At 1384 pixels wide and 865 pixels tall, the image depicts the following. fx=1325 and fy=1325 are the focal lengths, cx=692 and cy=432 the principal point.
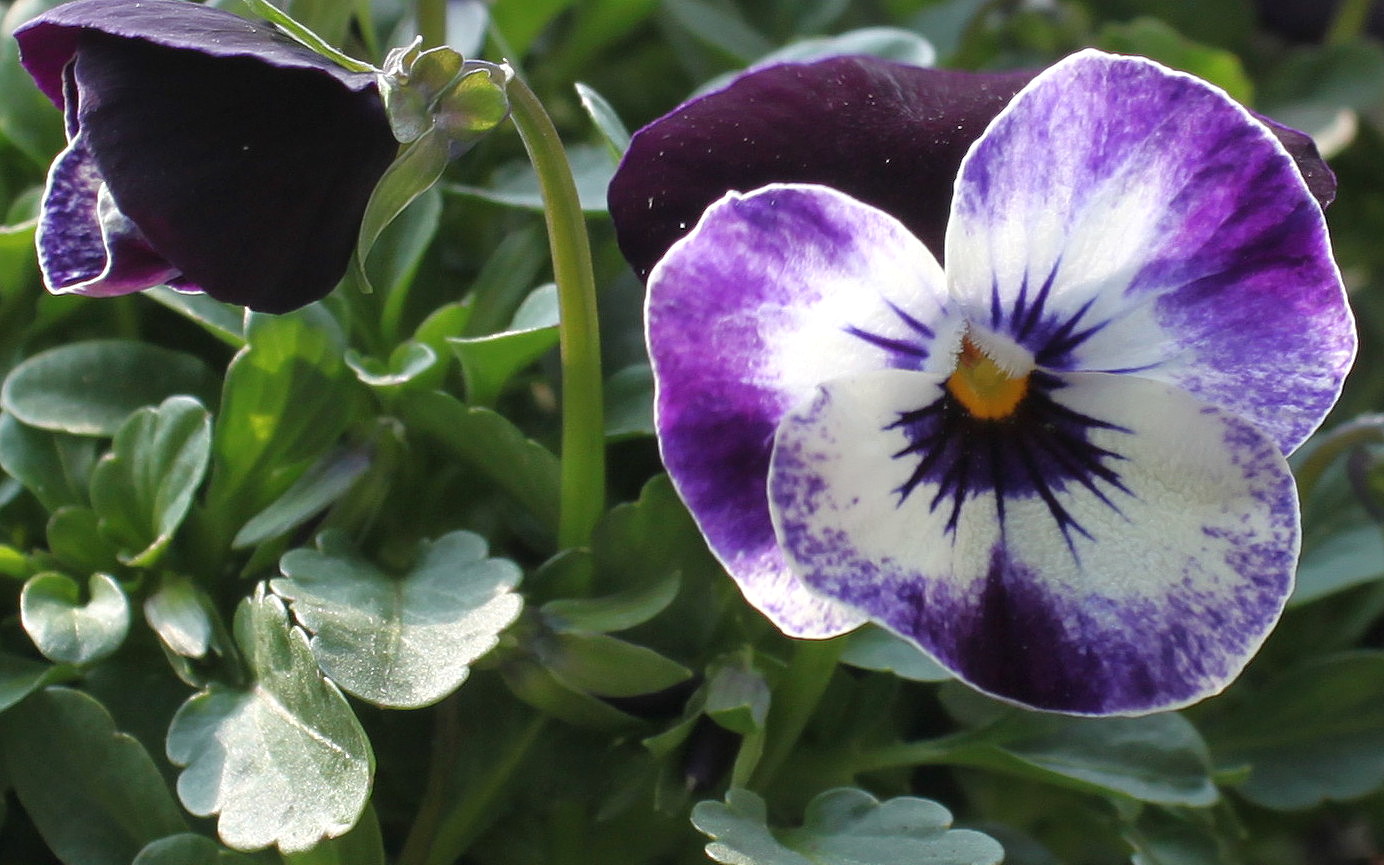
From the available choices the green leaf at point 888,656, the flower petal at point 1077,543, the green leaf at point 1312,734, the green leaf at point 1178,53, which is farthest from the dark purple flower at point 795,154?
the green leaf at point 1178,53

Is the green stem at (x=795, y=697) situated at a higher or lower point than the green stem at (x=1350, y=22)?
lower

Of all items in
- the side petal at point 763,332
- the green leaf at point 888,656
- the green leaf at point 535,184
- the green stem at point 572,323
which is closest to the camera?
the side petal at point 763,332

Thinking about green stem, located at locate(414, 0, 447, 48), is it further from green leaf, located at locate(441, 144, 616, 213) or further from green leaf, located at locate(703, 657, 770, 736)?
green leaf, located at locate(703, 657, 770, 736)

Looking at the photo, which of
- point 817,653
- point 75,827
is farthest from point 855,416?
point 75,827

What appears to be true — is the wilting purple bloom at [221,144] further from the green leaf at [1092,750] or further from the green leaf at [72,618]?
the green leaf at [1092,750]

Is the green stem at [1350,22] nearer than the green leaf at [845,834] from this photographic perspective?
No

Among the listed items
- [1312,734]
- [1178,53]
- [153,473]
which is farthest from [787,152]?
[1178,53]

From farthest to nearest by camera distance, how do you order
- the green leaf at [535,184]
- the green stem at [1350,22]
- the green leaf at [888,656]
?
the green stem at [1350,22], the green leaf at [535,184], the green leaf at [888,656]
